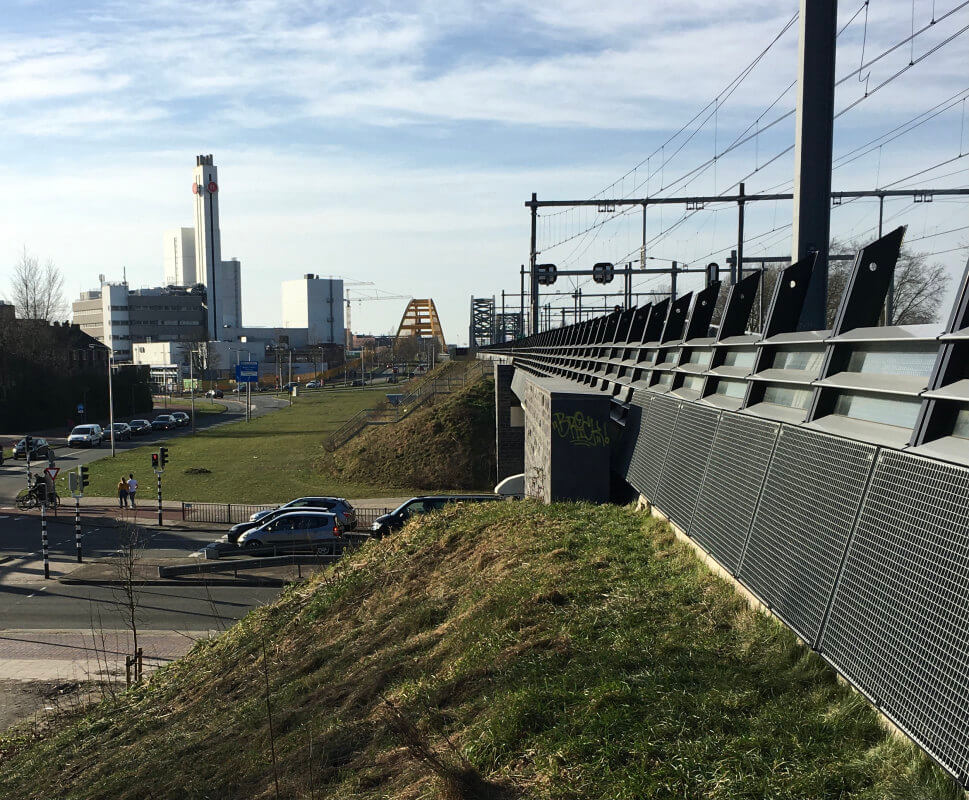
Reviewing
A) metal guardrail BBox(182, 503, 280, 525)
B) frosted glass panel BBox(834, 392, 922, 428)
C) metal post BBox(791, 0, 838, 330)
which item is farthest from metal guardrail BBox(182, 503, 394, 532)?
frosted glass panel BBox(834, 392, 922, 428)

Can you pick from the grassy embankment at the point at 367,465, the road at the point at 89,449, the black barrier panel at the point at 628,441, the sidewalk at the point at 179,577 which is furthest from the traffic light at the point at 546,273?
the road at the point at 89,449

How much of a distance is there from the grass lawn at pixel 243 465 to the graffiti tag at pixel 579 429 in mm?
24878

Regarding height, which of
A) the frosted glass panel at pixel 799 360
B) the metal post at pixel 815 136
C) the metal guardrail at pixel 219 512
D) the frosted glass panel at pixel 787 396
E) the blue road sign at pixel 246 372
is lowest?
the metal guardrail at pixel 219 512

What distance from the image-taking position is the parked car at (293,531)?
79.9ft

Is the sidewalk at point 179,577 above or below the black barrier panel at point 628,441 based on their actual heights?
below

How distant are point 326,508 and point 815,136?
22.8 meters

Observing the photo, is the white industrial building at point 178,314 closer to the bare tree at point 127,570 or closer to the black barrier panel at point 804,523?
the bare tree at point 127,570

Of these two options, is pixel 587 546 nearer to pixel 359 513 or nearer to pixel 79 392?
pixel 359 513

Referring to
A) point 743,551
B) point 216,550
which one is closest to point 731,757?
point 743,551

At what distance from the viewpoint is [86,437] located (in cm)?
5409

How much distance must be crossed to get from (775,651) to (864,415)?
1.54 meters

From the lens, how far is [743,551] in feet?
18.8

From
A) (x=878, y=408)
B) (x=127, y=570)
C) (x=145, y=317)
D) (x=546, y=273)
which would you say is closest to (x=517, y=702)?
(x=878, y=408)

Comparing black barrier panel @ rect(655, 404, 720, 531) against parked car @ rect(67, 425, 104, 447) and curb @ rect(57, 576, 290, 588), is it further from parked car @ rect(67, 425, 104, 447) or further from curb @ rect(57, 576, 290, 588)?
parked car @ rect(67, 425, 104, 447)
